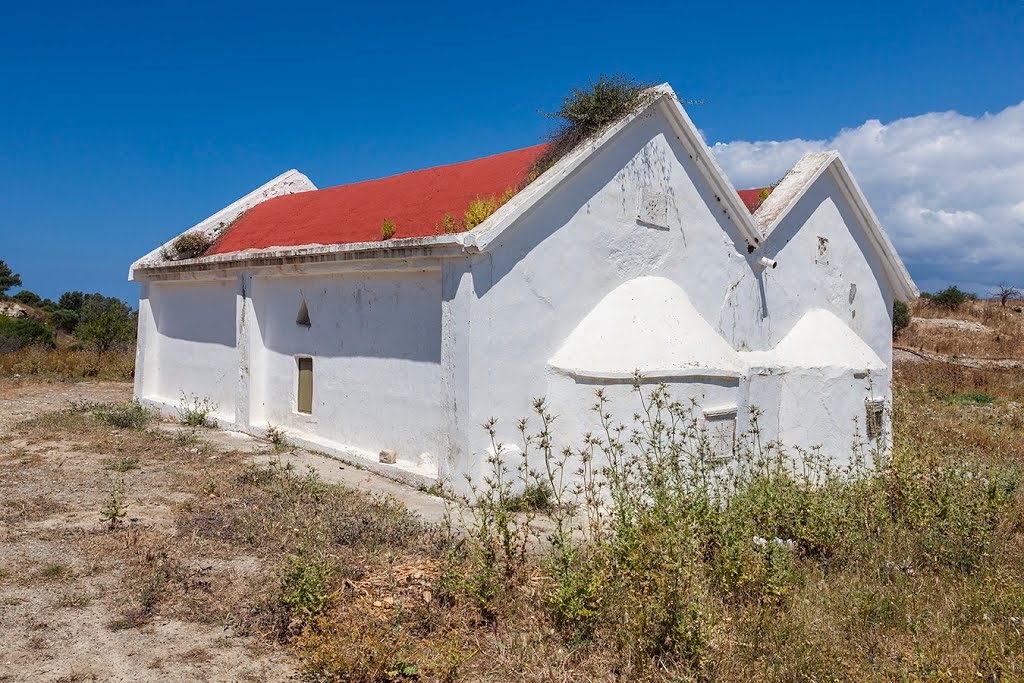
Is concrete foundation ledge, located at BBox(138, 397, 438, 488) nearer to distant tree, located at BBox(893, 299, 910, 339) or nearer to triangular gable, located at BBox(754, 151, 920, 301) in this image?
triangular gable, located at BBox(754, 151, 920, 301)

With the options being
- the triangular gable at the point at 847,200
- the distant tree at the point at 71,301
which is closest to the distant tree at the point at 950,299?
the triangular gable at the point at 847,200

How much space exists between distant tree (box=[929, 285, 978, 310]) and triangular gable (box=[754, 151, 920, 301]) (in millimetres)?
28095

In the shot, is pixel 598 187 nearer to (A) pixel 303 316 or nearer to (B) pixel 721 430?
(B) pixel 721 430

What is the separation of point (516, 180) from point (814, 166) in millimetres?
5045

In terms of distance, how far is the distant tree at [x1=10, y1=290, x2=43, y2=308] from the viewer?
4191 cm

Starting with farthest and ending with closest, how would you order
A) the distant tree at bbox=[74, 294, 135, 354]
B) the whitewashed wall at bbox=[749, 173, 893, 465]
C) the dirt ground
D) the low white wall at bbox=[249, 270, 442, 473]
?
1. the distant tree at bbox=[74, 294, 135, 354]
2. the whitewashed wall at bbox=[749, 173, 893, 465]
3. the low white wall at bbox=[249, 270, 442, 473]
4. the dirt ground

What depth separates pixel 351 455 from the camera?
29.8 feet

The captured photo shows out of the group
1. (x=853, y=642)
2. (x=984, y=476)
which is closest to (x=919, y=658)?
(x=853, y=642)

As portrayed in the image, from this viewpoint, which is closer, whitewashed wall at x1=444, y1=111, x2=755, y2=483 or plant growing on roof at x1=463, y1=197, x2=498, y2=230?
whitewashed wall at x1=444, y1=111, x2=755, y2=483

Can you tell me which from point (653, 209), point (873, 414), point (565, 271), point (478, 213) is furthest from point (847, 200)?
point (478, 213)

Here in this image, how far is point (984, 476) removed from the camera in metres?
6.54

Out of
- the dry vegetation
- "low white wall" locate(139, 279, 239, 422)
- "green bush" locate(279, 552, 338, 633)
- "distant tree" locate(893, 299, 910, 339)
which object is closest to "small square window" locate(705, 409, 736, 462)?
the dry vegetation

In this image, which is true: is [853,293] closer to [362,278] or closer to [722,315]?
[722,315]

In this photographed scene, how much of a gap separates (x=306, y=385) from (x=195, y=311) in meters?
3.75
